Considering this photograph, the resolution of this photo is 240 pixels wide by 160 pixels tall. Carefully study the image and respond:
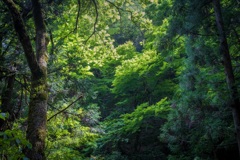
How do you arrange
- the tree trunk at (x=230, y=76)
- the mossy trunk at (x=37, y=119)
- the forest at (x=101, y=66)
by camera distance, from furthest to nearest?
the tree trunk at (x=230, y=76) → the forest at (x=101, y=66) → the mossy trunk at (x=37, y=119)

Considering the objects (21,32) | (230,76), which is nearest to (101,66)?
(230,76)

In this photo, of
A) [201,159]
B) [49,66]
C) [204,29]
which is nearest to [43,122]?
[49,66]

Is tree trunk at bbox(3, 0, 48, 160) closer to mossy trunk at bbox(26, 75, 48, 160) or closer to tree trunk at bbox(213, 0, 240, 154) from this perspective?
mossy trunk at bbox(26, 75, 48, 160)

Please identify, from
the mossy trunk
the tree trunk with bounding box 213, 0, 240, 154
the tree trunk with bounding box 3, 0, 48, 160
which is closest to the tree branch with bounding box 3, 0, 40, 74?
the tree trunk with bounding box 3, 0, 48, 160

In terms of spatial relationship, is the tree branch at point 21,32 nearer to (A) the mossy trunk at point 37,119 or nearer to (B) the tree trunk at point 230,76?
(A) the mossy trunk at point 37,119

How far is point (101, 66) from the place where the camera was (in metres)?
7.15

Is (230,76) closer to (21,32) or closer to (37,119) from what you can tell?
(37,119)

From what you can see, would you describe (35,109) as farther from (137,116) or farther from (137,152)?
(137,152)

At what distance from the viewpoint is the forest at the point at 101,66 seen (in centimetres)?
298

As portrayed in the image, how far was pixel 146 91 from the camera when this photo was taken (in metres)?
11.6

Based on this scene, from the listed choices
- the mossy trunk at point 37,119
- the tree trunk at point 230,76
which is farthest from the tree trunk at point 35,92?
the tree trunk at point 230,76

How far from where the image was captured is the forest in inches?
117

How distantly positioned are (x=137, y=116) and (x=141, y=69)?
2483mm

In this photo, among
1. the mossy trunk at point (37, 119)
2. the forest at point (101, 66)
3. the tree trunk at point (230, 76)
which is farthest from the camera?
the tree trunk at point (230, 76)
